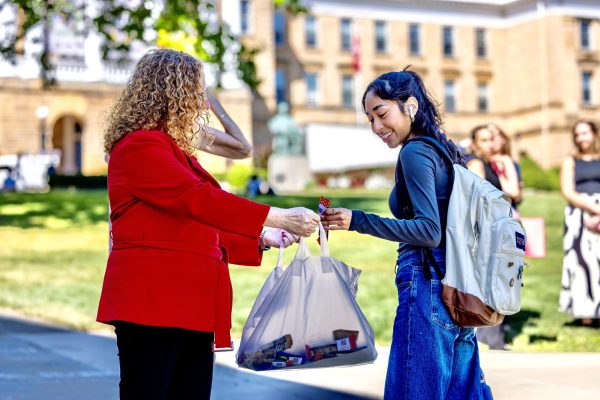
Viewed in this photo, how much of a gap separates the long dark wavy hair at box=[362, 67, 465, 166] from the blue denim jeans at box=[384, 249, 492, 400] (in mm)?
432

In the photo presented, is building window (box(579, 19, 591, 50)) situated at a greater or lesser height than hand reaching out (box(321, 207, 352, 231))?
greater

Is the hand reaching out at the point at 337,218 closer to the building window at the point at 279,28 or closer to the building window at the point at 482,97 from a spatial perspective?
the building window at the point at 279,28

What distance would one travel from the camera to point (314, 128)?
205ft

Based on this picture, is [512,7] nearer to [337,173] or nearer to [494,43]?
[494,43]

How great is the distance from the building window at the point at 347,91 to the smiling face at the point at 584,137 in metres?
57.0

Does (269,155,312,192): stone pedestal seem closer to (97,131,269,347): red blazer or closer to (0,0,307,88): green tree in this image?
(0,0,307,88): green tree

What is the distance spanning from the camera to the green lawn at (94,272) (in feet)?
34.4

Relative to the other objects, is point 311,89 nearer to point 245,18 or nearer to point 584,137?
point 245,18

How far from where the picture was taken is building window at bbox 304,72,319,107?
2581 inches

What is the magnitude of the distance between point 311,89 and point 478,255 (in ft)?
205

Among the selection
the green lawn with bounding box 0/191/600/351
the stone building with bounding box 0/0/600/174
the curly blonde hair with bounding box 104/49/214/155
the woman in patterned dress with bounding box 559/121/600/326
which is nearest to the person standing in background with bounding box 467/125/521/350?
the green lawn with bounding box 0/191/600/351

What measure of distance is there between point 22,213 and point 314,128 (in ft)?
131

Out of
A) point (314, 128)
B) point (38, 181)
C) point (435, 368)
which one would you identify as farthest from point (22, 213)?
point (314, 128)

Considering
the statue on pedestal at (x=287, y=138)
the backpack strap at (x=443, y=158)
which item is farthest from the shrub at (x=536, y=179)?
the backpack strap at (x=443, y=158)
